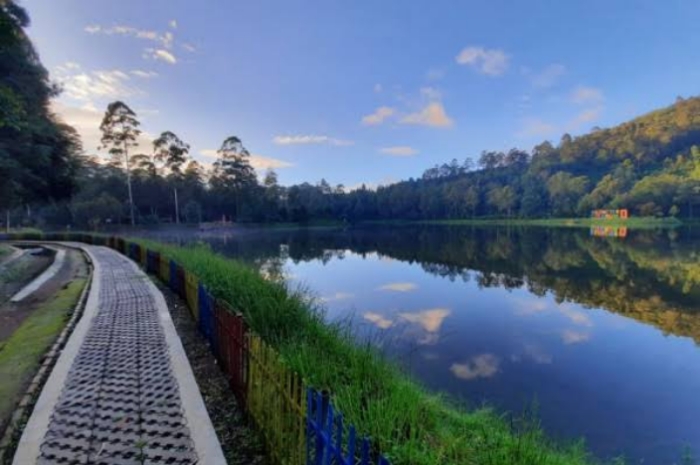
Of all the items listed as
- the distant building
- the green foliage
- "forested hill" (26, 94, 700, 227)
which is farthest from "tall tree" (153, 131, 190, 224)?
the distant building

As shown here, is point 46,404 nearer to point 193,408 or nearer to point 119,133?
point 193,408

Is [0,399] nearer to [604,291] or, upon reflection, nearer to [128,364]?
[128,364]

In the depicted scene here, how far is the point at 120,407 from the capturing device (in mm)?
3578

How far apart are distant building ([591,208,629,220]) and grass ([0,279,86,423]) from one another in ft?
249

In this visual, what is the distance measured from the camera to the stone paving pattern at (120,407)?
288 centimetres

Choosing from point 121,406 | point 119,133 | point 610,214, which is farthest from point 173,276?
point 610,214

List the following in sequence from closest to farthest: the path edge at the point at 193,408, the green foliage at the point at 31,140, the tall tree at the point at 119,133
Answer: the path edge at the point at 193,408
the green foliage at the point at 31,140
the tall tree at the point at 119,133

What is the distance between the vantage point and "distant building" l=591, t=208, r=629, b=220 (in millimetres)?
65500

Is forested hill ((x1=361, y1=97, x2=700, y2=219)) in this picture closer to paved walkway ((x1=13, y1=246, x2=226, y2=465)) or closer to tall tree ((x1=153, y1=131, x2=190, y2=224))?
tall tree ((x1=153, y1=131, x2=190, y2=224))

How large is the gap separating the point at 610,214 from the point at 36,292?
255 feet

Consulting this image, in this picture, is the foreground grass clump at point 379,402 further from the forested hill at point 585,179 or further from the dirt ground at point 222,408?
the forested hill at point 585,179

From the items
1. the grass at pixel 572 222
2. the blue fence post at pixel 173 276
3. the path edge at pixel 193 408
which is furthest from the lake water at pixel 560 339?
the grass at pixel 572 222

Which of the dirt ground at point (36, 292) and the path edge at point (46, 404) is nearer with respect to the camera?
the path edge at point (46, 404)

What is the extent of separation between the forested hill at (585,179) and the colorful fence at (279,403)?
7651cm
